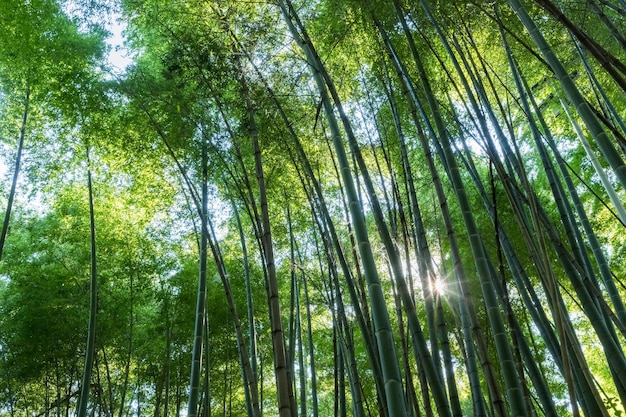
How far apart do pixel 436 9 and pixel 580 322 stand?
20.7 feet

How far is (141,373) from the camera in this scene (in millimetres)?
8172

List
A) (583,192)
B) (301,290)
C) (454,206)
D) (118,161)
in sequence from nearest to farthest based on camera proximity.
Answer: (118,161)
(454,206)
(583,192)
(301,290)

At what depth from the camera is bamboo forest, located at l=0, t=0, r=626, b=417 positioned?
215 cm

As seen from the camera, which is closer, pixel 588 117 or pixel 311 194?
pixel 588 117

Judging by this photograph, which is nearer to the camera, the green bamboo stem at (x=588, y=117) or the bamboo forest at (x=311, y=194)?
the green bamboo stem at (x=588, y=117)

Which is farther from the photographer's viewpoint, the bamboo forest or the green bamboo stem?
the bamboo forest

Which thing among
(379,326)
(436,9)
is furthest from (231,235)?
(379,326)

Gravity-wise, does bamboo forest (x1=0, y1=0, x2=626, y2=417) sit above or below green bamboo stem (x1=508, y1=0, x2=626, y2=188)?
above

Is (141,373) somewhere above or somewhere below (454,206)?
below

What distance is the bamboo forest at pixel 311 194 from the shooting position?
7.05ft

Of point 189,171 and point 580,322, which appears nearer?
point 189,171

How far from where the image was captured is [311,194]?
12.9ft

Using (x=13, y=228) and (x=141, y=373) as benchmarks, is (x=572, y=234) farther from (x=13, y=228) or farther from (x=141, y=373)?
(x=13, y=228)

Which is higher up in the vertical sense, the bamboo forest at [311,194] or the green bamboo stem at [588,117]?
the bamboo forest at [311,194]
